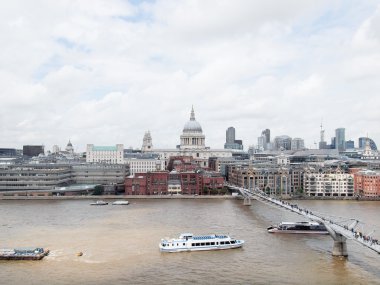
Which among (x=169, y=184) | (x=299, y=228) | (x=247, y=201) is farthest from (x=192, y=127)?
(x=299, y=228)

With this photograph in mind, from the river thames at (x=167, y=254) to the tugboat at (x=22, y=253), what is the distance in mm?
545

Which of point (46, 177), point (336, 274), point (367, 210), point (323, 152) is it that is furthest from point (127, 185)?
point (323, 152)

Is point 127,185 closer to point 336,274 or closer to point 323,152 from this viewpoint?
point 336,274

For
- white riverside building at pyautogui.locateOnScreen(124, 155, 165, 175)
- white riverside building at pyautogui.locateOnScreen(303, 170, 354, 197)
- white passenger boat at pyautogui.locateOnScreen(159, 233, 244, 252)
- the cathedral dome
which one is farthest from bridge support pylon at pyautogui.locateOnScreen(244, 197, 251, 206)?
the cathedral dome

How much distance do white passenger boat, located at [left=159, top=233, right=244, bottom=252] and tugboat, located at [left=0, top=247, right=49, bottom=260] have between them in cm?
713

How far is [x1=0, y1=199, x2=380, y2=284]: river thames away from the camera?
2555cm

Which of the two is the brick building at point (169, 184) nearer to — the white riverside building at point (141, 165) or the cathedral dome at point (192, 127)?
the white riverside building at point (141, 165)

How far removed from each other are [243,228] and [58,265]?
16.7 metres

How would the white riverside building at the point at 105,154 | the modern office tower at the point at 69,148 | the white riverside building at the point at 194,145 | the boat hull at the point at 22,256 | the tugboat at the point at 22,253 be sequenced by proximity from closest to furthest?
the boat hull at the point at 22,256, the tugboat at the point at 22,253, the white riverside building at the point at 105,154, the white riverside building at the point at 194,145, the modern office tower at the point at 69,148

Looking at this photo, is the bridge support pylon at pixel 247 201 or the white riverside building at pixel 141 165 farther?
the white riverside building at pixel 141 165

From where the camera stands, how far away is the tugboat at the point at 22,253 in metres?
29.5

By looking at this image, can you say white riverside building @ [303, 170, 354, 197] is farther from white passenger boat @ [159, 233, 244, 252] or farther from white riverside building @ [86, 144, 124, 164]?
white riverside building @ [86, 144, 124, 164]

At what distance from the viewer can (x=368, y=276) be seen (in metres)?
25.2

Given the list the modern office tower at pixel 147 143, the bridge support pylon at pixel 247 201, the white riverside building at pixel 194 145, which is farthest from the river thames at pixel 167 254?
the modern office tower at pixel 147 143
